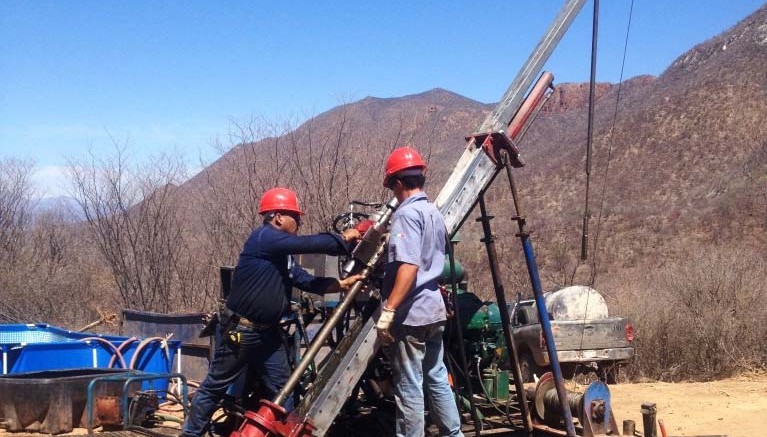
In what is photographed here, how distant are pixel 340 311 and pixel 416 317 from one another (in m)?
0.82

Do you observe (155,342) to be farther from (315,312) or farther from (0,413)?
(315,312)

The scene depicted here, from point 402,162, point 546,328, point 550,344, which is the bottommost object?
point 550,344

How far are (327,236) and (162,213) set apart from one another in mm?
11436

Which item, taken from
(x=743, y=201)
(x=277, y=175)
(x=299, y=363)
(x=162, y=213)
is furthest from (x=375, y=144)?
(x=743, y=201)

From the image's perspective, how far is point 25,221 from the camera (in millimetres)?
21516

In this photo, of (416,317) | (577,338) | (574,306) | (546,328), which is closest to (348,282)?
(416,317)

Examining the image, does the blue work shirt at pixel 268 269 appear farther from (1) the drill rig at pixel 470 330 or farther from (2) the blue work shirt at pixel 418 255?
(2) the blue work shirt at pixel 418 255

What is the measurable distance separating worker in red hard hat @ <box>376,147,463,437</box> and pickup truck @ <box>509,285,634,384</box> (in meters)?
5.13

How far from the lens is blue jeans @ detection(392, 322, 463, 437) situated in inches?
204

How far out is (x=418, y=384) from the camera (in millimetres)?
5199

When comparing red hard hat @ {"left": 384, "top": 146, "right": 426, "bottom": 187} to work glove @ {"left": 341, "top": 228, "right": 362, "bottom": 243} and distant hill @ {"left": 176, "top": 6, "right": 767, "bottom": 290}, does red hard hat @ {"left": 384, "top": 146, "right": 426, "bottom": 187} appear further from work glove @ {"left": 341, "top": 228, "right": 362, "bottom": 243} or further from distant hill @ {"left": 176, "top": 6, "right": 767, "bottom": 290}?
distant hill @ {"left": 176, "top": 6, "right": 767, "bottom": 290}

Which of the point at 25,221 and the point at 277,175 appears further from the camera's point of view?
the point at 25,221

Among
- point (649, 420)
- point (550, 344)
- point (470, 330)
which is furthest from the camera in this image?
point (470, 330)

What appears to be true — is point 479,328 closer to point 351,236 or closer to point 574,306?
point 351,236
